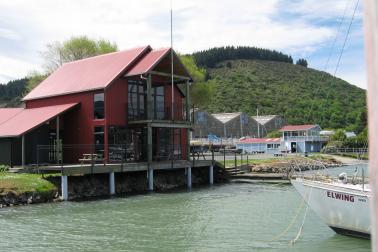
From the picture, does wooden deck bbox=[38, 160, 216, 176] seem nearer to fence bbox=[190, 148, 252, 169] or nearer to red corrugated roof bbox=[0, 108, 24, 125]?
fence bbox=[190, 148, 252, 169]

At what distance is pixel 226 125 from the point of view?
99.2 m

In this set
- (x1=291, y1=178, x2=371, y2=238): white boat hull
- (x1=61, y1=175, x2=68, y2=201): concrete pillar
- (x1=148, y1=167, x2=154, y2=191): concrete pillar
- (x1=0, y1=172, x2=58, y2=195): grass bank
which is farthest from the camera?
(x1=148, y1=167, x2=154, y2=191): concrete pillar

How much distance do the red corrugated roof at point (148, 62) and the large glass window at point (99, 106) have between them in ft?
8.13

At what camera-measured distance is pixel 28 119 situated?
32.7m

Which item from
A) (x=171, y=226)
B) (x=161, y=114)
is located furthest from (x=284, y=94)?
(x=171, y=226)

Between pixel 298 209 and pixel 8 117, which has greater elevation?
pixel 8 117

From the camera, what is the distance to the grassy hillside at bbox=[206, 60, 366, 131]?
4688 inches

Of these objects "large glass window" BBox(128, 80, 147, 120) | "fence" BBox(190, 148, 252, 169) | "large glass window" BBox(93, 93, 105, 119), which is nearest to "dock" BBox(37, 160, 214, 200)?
"fence" BBox(190, 148, 252, 169)

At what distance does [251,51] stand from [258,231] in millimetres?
168579

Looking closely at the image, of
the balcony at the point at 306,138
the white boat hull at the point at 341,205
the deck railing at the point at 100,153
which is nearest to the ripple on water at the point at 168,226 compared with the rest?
the white boat hull at the point at 341,205

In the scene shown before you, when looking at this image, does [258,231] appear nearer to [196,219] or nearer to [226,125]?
[196,219]

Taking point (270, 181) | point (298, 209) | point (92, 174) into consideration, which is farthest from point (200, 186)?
point (298, 209)

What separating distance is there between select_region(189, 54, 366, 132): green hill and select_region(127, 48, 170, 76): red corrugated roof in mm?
71382

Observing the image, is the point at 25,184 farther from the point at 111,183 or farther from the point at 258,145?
the point at 258,145
